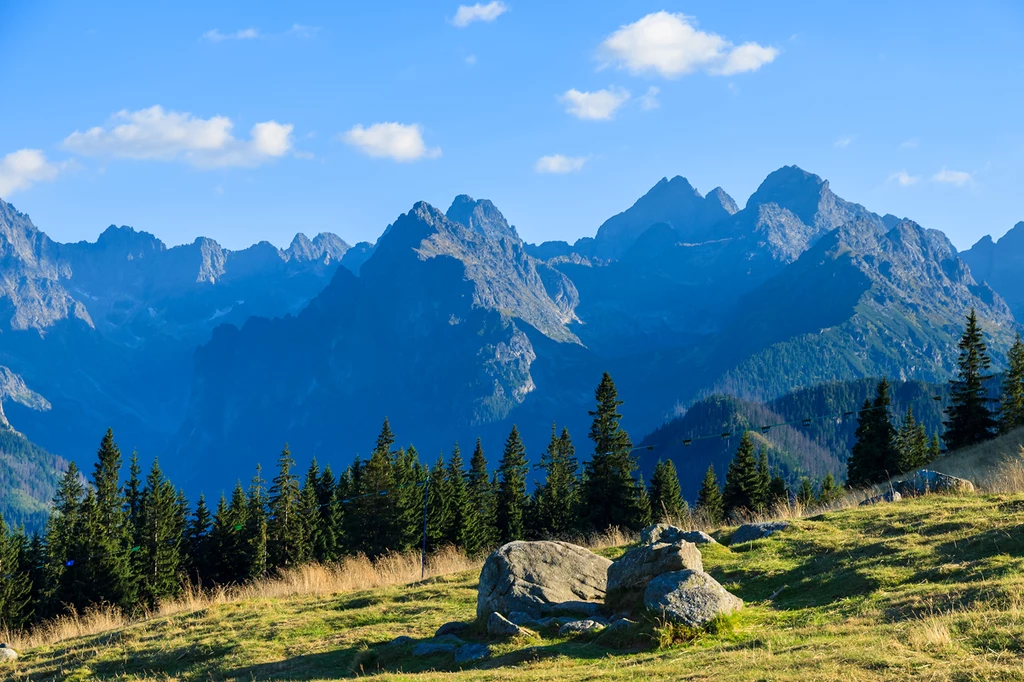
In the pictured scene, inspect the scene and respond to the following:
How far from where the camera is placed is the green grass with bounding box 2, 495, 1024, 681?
11562 millimetres

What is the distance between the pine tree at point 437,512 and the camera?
2589 inches

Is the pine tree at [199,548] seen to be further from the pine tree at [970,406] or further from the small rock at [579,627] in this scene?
the small rock at [579,627]

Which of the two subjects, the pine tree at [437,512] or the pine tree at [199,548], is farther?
the pine tree at [199,548]

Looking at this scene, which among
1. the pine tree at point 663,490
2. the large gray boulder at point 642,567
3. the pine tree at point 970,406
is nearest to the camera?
the large gray boulder at point 642,567

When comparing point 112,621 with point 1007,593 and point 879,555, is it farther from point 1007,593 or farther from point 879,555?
point 1007,593

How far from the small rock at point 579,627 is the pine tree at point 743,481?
66302mm

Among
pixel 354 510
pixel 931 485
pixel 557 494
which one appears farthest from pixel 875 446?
pixel 931 485

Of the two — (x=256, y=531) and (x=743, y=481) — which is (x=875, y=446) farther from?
(x=256, y=531)

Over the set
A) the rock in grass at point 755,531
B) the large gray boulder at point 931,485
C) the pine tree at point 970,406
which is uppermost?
the pine tree at point 970,406

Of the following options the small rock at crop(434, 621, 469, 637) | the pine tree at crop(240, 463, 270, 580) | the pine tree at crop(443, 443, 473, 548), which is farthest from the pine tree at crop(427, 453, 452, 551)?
the small rock at crop(434, 621, 469, 637)

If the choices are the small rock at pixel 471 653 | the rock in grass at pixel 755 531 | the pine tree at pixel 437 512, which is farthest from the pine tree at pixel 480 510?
the small rock at pixel 471 653

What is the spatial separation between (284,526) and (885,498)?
4796 cm

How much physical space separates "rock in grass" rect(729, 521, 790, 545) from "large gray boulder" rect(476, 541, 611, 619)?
16.1 ft

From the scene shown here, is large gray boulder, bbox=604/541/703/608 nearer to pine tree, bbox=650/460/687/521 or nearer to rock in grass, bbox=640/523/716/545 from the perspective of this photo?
rock in grass, bbox=640/523/716/545
